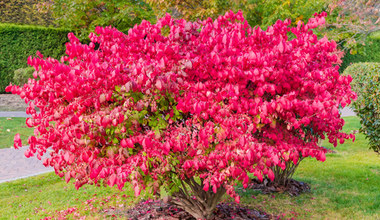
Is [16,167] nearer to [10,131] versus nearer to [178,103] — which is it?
[10,131]

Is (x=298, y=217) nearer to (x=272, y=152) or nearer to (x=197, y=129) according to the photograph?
(x=272, y=152)

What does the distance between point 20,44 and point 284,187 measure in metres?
17.1

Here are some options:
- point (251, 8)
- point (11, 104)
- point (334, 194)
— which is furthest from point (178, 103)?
point (11, 104)

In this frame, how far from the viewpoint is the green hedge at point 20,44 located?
58.7 ft

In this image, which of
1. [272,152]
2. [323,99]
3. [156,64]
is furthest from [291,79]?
[156,64]

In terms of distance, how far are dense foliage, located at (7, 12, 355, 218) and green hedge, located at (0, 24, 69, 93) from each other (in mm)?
16736

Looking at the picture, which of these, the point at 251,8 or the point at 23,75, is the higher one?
the point at 251,8

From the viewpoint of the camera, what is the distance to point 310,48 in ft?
11.4

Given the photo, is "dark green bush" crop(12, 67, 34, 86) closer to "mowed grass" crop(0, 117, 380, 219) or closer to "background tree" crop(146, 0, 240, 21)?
"background tree" crop(146, 0, 240, 21)

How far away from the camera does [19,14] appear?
69.8ft

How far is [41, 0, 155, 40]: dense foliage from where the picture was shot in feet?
54.9

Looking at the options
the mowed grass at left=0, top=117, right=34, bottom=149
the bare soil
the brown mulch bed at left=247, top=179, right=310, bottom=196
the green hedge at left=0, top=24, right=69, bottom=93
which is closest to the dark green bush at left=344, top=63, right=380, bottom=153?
the brown mulch bed at left=247, top=179, right=310, bottom=196

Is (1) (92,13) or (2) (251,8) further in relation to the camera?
(1) (92,13)

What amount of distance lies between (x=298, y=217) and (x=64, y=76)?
360 centimetres
